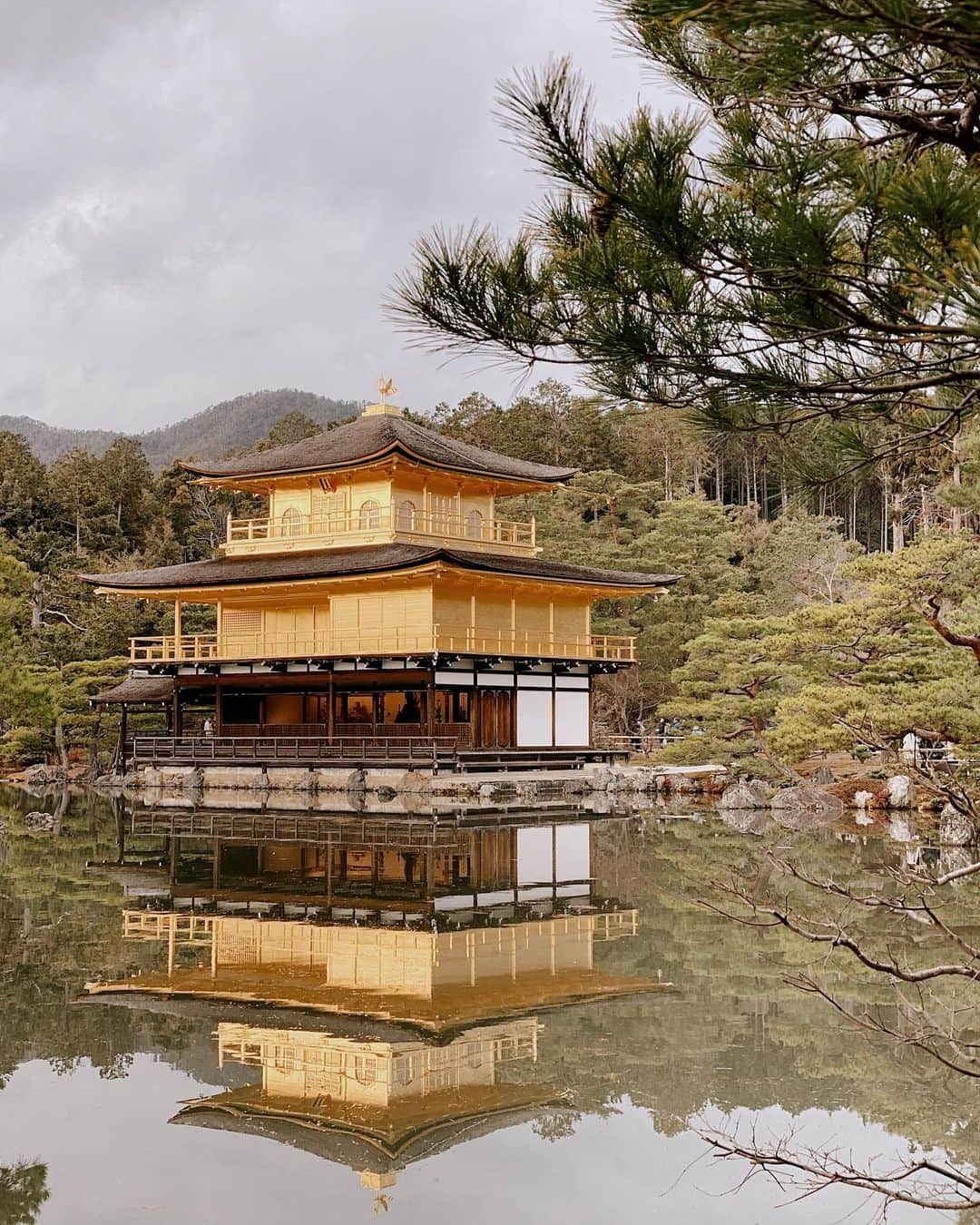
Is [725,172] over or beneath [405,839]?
over

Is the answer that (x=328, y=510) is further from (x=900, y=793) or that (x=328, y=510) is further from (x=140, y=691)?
(x=900, y=793)

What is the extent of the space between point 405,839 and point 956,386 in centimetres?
1414

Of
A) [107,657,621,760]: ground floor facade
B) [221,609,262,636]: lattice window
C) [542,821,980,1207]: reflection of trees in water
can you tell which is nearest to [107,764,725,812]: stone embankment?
[107,657,621,760]: ground floor facade

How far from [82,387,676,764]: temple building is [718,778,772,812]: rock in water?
4937 mm

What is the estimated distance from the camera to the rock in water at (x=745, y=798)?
21672 millimetres

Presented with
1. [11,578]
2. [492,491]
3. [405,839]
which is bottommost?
[405,839]

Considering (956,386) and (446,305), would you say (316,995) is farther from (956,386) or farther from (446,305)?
(956,386)

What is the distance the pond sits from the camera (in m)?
5.19

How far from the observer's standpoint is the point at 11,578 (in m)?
28.1

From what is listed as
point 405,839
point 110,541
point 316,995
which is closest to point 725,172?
point 316,995

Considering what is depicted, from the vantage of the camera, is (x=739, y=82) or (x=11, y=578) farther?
(x=11, y=578)

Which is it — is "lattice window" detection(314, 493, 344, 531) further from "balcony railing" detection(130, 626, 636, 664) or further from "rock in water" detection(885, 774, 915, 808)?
"rock in water" detection(885, 774, 915, 808)

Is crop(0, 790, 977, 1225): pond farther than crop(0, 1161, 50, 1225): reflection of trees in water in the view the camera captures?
Yes

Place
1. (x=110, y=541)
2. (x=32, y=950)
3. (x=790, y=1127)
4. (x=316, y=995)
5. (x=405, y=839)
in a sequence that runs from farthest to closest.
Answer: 1. (x=110, y=541)
2. (x=405, y=839)
3. (x=32, y=950)
4. (x=316, y=995)
5. (x=790, y=1127)
